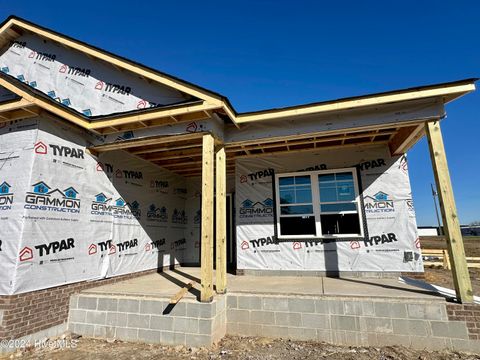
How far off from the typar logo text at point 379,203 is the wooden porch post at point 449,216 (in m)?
2.00

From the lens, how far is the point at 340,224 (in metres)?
6.34

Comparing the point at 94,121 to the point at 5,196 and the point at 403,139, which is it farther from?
the point at 403,139

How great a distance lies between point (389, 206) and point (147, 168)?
617cm

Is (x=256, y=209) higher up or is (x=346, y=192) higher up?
(x=346, y=192)

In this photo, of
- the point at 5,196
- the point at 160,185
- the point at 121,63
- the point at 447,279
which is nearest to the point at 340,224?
the point at 447,279

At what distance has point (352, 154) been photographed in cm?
651

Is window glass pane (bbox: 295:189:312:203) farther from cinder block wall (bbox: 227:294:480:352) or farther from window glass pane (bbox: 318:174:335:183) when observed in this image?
cinder block wall (bbox: 227:294:480:352)

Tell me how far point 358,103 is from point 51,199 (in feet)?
18.2

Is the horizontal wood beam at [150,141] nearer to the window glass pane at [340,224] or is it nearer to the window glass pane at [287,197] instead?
the window glass pane at [287,197]

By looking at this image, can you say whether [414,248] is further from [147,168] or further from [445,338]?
[147,168]

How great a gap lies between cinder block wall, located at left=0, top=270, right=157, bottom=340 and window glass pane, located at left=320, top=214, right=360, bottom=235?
5.34 metres

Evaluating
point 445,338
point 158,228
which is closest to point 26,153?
point 158,228

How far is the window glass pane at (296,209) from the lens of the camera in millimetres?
6543

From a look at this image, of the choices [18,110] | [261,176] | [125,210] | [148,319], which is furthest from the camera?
[261,176]
